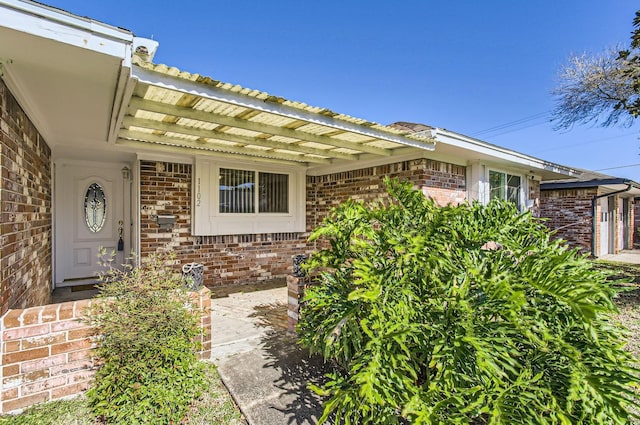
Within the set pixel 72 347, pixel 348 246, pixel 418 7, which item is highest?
pixel 418 7

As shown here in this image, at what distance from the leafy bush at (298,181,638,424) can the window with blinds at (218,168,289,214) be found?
461 cm

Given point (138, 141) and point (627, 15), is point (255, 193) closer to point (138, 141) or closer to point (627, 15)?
point (138, 141)

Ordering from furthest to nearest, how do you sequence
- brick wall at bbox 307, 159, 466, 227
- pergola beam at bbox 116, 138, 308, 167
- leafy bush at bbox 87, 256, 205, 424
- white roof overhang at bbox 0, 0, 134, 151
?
brick wall at bbox 307, 159, 466, 227
pergola beam at bbox 116, 138, 308, 167
leafy bush at bbox 87, 256, 205, 424
white roof overhang at bbox 0, 0, 134, 151

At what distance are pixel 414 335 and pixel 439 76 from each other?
47.8 feet

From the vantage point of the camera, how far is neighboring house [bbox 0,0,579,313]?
8.17ft

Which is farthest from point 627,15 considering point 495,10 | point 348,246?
point 348,246

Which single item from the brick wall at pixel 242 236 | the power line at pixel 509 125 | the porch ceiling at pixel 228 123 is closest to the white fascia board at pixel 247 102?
the porch ceiling at pixel 228 123

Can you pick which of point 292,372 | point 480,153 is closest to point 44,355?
point 292,372

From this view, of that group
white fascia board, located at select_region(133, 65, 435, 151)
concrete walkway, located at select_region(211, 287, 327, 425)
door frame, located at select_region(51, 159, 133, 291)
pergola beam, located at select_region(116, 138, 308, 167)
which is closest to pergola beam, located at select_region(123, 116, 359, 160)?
pergola beam, located at select_region(116, 138, 308, 167)

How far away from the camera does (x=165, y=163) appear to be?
19.6 feet

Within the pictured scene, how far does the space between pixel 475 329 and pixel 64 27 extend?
131 inches

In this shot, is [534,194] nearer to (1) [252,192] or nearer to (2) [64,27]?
(1) [252,192]

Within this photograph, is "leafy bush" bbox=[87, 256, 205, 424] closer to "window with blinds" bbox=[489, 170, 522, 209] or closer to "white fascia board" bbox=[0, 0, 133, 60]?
"white fascia board" bbox=[0, 0, 133, 60]

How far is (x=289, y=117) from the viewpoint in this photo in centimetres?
356
